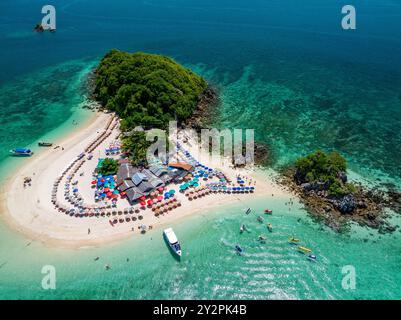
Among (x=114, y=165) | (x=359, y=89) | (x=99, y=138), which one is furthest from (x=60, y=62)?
(x=359, y=89)

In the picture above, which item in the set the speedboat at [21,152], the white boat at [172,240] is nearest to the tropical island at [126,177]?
the speedboat at [21,152]

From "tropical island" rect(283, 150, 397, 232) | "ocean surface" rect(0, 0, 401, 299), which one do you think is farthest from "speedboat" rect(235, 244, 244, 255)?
"tropical island" rect(283, 150, 397, 232)

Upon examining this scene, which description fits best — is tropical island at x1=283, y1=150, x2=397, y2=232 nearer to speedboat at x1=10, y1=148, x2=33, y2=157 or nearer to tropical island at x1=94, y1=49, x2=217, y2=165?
tropical island at x1=94, y1=49, x2=217, y2=165

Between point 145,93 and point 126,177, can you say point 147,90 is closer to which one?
point 145,93

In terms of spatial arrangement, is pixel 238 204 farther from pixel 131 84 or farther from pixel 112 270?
pixel 131 84

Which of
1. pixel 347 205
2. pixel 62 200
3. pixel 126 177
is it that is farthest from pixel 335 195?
pixel 62 200
